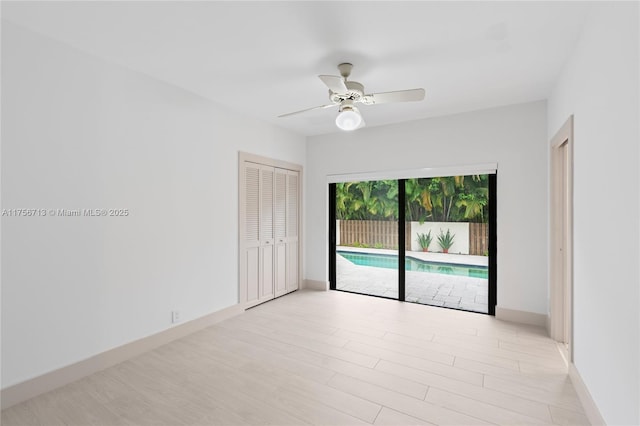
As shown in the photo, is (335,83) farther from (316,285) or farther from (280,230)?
(316,285)

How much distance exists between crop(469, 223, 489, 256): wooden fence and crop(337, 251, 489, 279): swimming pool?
0.22 m

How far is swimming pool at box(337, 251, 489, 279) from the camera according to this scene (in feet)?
13.4

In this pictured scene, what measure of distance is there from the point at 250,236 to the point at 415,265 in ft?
7.71

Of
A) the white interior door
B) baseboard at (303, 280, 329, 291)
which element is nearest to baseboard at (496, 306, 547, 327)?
the white interior door

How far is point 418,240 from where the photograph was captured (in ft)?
14.3

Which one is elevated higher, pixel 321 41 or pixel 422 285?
pixel 321 41

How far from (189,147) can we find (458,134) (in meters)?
3.22

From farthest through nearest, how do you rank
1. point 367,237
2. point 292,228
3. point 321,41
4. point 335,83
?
point 292,228 < point 367,237 < point 335,83 < point 321,41

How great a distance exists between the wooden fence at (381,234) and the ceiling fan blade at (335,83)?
2469 mm

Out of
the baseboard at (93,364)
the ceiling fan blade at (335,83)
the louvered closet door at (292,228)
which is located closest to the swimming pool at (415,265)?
the louvered closet door at (292,228)

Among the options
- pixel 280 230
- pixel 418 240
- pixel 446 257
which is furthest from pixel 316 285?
pixel 446 257

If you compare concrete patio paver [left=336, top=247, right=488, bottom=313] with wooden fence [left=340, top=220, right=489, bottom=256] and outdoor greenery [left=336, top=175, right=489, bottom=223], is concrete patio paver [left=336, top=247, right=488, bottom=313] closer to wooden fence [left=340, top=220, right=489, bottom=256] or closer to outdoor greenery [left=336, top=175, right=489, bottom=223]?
wooden fence [left=340, top=220, right=489, bottom=256]

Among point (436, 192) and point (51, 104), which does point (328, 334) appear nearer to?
point (436, 192)

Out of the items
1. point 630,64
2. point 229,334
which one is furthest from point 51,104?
point 630,64
